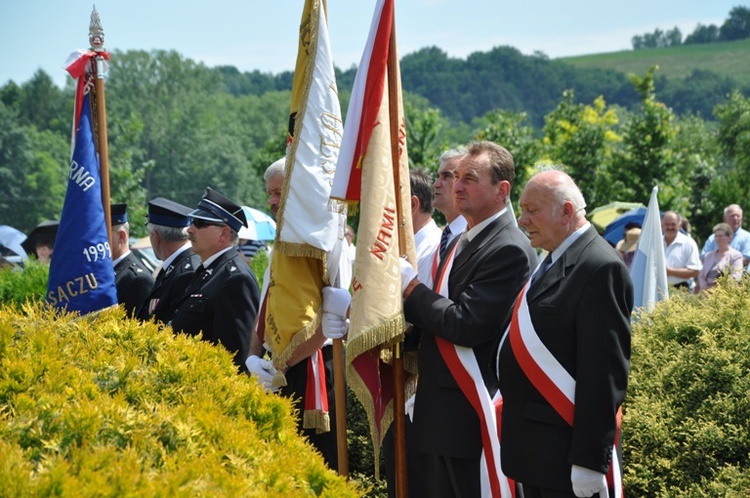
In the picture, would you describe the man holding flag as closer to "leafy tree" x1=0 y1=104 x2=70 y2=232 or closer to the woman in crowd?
the woman in crowd

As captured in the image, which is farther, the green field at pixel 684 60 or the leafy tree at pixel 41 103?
the green field at pixel 684 60

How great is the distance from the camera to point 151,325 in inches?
153

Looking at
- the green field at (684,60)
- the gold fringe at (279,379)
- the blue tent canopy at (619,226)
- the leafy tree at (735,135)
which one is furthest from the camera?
the green field at (684,60)

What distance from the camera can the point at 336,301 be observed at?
519 cm

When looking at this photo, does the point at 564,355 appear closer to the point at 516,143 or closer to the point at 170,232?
the point at 170,232

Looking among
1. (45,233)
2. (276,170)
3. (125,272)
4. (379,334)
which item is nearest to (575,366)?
(379,334)

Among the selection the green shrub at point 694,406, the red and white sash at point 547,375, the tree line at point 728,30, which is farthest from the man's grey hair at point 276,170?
the tree line at point 728,30

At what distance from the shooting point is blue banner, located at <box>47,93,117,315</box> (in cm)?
640

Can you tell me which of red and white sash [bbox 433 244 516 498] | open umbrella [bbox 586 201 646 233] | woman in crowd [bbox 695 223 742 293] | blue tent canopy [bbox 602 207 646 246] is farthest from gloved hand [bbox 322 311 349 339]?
open umbrella [bbox 586 201 646 233]

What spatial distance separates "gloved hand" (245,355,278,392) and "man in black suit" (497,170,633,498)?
5.36 ft

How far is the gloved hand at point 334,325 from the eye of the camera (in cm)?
513

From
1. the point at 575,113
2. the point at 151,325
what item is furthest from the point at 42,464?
the point at 575,113

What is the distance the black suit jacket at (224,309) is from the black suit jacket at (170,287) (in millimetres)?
331

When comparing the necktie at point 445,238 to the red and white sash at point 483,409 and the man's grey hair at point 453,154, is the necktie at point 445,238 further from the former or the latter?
the red and white sash at point 483,409
